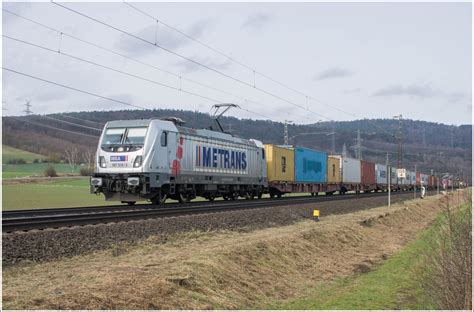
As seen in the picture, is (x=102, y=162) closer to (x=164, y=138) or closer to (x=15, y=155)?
(x=164, y=138)

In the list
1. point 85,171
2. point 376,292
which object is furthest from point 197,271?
point 85,171

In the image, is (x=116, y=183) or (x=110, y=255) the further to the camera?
(x=116, y=183)

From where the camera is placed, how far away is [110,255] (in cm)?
1181

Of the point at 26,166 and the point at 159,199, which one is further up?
the point at 26,166

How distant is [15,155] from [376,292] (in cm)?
11788

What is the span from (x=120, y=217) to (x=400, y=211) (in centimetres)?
2170

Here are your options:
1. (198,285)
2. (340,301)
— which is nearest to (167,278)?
(198,285)

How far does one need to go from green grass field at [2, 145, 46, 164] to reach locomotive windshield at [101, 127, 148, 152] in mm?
96373

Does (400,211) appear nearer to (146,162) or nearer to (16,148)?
(146,162)

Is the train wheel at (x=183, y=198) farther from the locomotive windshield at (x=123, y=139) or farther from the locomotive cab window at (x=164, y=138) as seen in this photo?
the locomotive windshield at (x=123, y=139)

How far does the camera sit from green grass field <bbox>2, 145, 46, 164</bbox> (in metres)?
114

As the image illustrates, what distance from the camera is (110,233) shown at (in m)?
13.8

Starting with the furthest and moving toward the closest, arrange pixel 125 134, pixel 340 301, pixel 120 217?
pixel 125 134, pixel 120 217, pixel 340 301

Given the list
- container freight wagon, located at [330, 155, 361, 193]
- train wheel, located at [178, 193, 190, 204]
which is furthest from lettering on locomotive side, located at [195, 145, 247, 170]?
container freight wagon, located at [330, 155, 361, 193]
